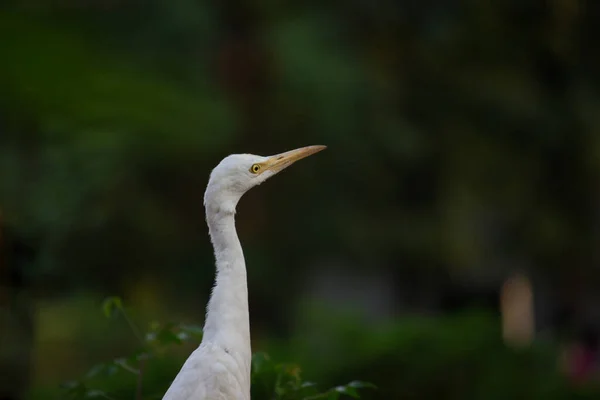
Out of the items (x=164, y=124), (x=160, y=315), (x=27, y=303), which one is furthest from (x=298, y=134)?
(x=27, y=303)

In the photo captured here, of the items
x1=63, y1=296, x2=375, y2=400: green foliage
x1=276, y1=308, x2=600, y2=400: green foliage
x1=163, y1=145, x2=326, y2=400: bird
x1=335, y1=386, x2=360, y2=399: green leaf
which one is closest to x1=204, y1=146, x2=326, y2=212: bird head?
x1=163, y1=145, x2=326, y2=400: bird

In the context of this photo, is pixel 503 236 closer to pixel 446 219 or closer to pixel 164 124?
pixel 446 219

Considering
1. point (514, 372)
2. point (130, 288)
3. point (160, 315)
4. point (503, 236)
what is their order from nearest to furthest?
point (514, 372) < point (160, 315) < point (130, 288) < point (503, 236)

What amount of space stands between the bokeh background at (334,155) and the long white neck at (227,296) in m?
6.83

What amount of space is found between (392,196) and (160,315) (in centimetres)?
629

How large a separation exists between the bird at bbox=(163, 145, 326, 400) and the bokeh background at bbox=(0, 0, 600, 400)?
6.84 metres

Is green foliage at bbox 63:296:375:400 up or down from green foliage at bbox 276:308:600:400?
down

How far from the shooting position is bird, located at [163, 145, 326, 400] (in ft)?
12.8

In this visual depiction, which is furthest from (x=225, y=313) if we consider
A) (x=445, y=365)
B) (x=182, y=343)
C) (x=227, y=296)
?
(x=445, y=365)

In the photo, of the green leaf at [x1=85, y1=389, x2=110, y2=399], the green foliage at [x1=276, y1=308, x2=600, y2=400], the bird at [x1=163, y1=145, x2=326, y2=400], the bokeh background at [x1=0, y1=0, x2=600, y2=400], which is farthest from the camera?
the bokeh background at [x1=0, y1=0, x2=600, y2=400]

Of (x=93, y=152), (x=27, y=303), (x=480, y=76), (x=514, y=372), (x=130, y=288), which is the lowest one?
(x=514, y=372)

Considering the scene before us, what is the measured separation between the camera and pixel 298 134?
50.8 feet

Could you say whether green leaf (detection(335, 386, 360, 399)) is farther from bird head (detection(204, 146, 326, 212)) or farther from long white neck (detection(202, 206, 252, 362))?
bird head (detection(204, 146, 326, 212))

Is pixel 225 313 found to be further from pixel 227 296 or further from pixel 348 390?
pixel 348 390
